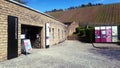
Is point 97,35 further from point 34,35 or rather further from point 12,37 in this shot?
point 12,37

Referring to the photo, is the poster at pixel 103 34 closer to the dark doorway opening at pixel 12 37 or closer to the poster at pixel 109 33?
the poster at pixel 109 33

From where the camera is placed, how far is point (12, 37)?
10.7 meters

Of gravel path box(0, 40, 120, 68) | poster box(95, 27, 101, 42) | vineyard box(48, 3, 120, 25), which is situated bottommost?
gravel path box(0, 40, 120, 68)

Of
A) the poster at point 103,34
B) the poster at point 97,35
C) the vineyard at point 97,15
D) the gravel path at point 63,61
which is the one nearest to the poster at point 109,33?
the poster at point 103,34

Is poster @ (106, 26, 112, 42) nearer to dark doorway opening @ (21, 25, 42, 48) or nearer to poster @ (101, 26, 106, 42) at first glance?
poster @ (101, 26, 106, 42)

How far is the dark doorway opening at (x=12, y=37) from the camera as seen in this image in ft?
34.1

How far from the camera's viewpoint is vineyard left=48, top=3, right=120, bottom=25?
37.4m

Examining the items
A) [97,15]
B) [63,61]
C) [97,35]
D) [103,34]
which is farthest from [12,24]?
[97,15]

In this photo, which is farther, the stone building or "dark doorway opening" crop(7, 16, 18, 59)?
"dark doorway opening" crop(7, 16, 18, 59)

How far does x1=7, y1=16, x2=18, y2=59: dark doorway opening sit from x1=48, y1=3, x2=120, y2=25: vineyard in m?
27.8

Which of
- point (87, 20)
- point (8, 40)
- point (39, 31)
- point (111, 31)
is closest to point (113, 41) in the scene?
point (111, 31)

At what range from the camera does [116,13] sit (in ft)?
131

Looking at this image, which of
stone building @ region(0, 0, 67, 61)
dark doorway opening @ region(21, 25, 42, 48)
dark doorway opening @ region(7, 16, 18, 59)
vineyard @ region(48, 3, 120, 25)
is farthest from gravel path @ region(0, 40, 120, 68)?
vineyard @ region(48, 3, 120, 25)

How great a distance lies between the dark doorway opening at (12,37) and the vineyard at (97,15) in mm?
27766
